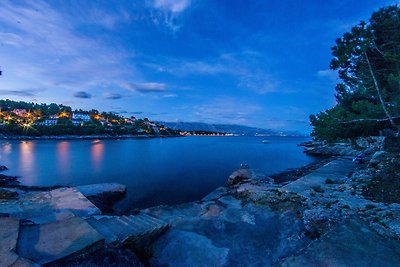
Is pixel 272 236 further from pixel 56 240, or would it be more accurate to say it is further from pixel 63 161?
pixel 63 161

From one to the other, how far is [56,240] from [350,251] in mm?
7236

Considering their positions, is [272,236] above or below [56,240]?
below

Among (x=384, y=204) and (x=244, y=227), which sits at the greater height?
(x=384, y=204)

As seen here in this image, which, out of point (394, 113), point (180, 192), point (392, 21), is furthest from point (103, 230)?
point (392, 21)

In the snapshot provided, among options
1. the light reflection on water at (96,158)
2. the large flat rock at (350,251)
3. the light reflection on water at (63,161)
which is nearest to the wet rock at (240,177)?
the large flat rock at (350,251)

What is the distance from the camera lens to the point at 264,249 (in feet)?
23.4

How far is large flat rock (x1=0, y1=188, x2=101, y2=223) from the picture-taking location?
30.1 feet

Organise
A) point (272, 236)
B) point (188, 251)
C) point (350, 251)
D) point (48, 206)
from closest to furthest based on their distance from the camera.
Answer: point (350, 251), point (188, 251), point (272, 236), point (48, 206)

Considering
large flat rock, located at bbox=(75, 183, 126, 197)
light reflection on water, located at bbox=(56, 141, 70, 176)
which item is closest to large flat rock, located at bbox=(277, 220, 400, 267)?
large flat rock, located at bbox=(75, 183, 126, 197)

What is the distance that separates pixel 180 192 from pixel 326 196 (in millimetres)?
13782

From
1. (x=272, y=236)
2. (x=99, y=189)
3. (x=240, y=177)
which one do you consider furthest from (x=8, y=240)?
(x=240, y=177)

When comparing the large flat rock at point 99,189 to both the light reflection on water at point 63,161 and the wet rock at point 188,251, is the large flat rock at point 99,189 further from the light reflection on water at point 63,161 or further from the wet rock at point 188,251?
the light reflection on water at point 63,161

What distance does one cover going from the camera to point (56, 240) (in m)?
5.13

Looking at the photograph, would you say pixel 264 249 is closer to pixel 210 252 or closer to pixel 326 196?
pixel 210 252
